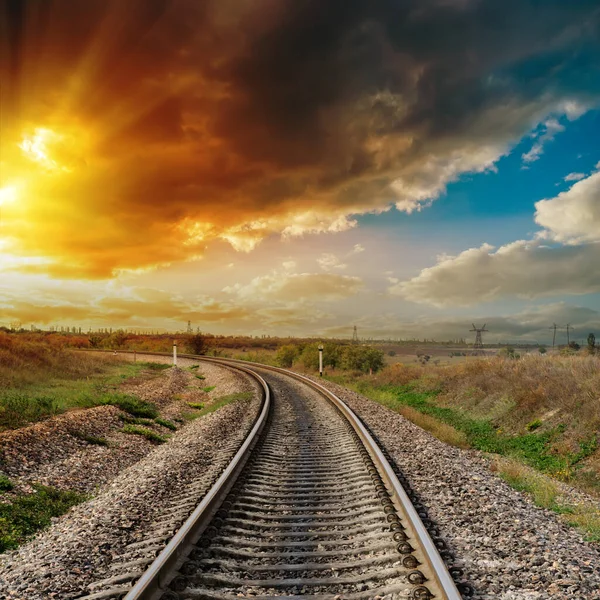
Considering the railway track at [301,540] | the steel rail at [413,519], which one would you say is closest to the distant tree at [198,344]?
the steel rail at [413,519]

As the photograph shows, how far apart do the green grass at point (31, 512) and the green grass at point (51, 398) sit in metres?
4.24

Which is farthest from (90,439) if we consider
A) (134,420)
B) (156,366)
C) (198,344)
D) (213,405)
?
(198,344)

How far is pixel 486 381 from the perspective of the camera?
1764 centimetres

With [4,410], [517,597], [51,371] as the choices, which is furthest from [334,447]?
[51,371]

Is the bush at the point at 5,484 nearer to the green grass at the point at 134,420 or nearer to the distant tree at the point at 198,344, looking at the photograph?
the green grass at the point at 134,420

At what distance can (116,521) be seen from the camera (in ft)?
18.2

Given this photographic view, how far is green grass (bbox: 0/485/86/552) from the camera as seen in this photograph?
18.7ft

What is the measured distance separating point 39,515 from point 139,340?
211ft

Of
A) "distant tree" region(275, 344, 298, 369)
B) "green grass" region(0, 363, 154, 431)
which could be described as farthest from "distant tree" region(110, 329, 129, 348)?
"green grass" region(0, 363, 154, 431)

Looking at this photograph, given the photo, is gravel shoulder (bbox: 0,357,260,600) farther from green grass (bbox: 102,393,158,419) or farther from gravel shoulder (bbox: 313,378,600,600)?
green grass (bbox: 102,393,158,419)

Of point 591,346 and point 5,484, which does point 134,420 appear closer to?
point 5,484

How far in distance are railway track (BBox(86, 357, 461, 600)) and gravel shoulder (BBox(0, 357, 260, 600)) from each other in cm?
41

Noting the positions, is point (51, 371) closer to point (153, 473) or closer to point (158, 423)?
point (158, 423)

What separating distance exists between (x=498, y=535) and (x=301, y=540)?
2124 mm
